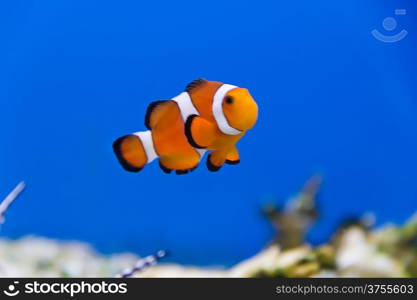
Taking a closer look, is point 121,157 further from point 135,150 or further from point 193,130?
point 193,130

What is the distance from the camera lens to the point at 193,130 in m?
1.59

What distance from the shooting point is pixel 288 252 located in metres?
1.83

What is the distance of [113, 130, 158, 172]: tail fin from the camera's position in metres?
1.68

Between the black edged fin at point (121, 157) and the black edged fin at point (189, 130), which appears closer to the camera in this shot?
the black edged fin at point (189, 130)

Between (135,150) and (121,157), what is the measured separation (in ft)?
0.20

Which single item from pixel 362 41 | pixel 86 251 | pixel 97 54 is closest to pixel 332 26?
pixel 362 41

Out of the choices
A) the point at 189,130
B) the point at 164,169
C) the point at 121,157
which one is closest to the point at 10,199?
the point at 121,157

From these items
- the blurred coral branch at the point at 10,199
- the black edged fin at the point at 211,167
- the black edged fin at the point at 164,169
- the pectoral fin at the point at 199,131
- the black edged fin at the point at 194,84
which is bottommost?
the blurred coral branch at the point at 10,199

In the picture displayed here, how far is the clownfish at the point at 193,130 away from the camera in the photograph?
A: 1.59 metres

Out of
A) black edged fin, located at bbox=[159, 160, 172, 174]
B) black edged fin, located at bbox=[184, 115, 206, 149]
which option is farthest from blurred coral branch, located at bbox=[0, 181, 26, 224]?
black edged fin, located at bbox=[184, 115, 206, 149]

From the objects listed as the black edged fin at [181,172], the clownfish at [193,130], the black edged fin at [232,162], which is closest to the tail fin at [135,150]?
the clownfish at [193,130]

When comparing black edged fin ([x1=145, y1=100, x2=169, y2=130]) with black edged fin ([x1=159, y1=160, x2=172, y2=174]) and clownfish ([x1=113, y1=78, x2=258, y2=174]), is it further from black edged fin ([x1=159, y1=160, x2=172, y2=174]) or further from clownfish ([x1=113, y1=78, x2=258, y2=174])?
black edged fin ([x1=159, y1=160, x2=172, y2=174])

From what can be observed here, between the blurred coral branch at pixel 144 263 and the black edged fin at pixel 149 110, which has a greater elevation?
the black edged fin at pixel 149 110

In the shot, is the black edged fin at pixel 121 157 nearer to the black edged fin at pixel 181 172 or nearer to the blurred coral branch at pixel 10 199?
the black edged fin at pixel 181 172
